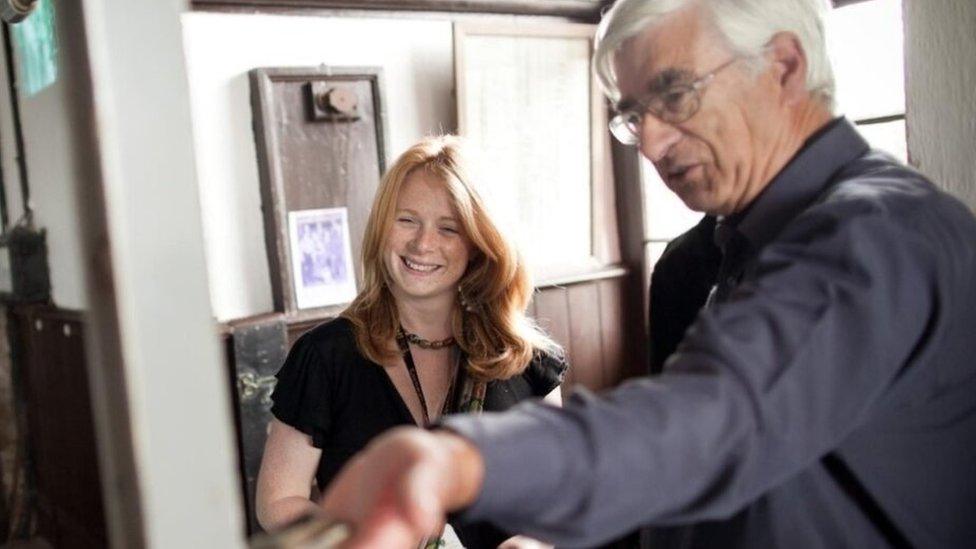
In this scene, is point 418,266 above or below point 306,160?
below

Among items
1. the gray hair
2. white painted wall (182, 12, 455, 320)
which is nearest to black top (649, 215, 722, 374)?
the gray hair

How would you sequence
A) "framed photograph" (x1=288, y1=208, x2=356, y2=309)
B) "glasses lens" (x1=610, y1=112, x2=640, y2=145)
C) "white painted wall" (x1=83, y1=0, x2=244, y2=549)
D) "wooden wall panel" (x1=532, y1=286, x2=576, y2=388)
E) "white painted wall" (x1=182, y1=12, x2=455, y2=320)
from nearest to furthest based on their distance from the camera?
"white painted wall" (x1=83, y1=0, x2=244, y2=549)
"glasses lens" (x1=610, y1=112, x2=640, y2=145)
"white painted wall" (x1=182, y1=12, x2=455, y2=320)
"framed photograph" (x1=288, y1=208, x2=356, y2=309)
"wooden wall panel" (x1=532, y1=286, x2=576, y2=388)

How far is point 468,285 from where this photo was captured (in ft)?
6.41

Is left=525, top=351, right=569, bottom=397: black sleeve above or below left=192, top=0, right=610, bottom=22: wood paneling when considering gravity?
below

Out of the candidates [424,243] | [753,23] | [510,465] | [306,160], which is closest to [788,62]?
[753,23]

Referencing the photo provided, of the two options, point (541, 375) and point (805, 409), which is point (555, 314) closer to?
point (541, 375)

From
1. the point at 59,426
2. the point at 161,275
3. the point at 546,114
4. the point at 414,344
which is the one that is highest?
the point at 546,114

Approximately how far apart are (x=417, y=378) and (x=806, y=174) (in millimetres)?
979

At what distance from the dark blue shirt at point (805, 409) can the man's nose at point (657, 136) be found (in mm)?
122

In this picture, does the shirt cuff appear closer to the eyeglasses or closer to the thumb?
the thumb

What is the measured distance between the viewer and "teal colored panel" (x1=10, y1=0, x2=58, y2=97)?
2.53 metres

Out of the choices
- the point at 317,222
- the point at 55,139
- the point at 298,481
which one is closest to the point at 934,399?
the point at 298,481

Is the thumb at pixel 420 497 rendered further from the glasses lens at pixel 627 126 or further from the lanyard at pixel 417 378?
the lanyard at pixel 417 378

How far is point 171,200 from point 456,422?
0.78ft
